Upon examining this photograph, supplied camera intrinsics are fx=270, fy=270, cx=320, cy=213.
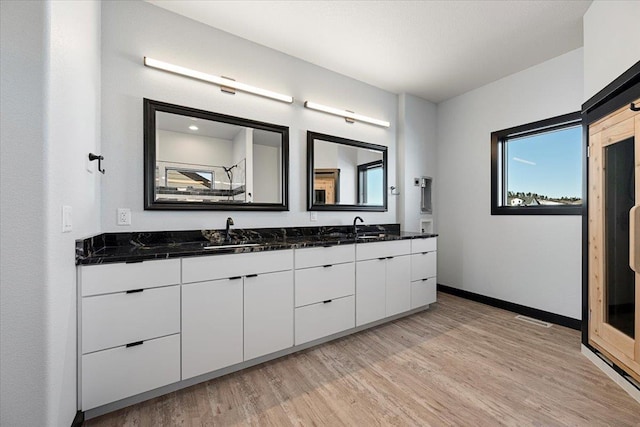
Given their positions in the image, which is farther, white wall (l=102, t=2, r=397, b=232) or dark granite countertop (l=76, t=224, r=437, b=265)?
white wall (l=102, t=2, r=397, b=232)

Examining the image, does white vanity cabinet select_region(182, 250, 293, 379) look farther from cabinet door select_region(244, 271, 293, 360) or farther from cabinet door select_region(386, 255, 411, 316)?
cabinet door select_region(386, 255, 411, 316)

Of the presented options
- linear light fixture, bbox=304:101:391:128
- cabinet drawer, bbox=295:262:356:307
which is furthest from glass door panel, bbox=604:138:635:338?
linear light fixture, bbox=304:101:391:128

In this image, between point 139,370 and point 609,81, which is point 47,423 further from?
point 609,81

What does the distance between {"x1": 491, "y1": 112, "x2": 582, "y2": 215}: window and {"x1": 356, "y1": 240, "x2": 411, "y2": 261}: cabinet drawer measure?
1356mm

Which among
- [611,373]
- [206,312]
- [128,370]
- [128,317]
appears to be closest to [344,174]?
[206,312]

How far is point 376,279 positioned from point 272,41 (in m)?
2.46

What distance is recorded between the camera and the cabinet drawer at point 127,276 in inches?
55.4

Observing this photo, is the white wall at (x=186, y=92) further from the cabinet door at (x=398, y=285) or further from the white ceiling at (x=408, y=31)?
the cabinet door at (x=398, y=285)

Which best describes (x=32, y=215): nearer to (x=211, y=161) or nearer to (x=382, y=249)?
(x=211, y=161)

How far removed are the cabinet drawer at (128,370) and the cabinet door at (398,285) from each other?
1914mm

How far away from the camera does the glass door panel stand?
1.73 m

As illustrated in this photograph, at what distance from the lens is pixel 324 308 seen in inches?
89.8

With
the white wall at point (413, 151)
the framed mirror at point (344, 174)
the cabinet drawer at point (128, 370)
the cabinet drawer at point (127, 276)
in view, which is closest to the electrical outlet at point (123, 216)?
the cabinet drawer at point (127, 276)

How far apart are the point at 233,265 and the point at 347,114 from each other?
2.17m
